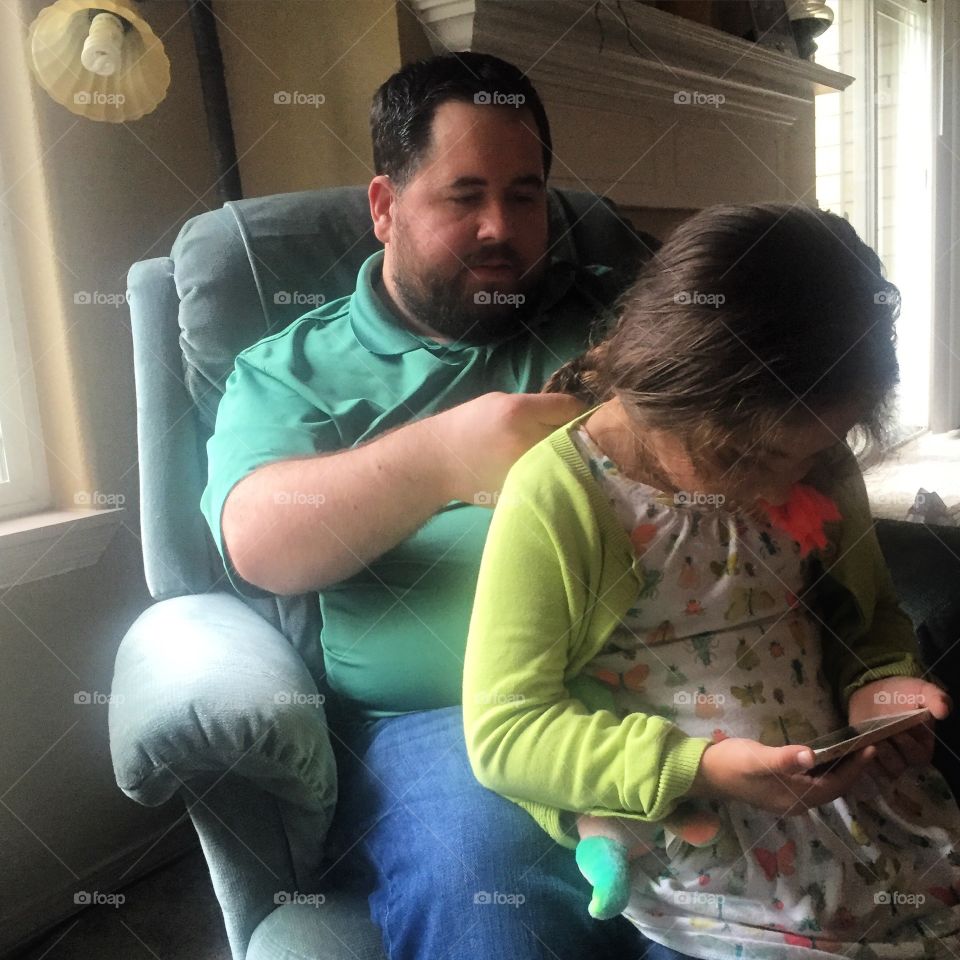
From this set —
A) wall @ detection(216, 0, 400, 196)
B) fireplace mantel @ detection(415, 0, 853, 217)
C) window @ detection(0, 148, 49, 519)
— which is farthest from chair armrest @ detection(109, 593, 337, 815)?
fireplace mantel @ detection(415, 0, 853, 217)

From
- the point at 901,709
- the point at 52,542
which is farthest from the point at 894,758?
the point at 52,542

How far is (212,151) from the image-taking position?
4.98ft

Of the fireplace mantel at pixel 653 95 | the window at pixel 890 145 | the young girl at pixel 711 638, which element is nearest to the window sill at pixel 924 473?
the window at pixel 890 145

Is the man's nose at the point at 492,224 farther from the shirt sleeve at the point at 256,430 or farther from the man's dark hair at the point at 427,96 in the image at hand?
the shirt sleeve at the point at 256,430

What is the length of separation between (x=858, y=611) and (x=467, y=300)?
536 millimetres

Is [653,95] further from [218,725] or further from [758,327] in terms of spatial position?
[218,725]

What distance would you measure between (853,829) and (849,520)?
0.88ft

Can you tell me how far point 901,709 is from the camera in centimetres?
77

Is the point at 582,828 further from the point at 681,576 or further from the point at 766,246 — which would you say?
the point at 766,246

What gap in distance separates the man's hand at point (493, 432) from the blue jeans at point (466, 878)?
265mm

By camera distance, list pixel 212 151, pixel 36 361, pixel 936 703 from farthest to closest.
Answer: pixel 212 151 < pixel 36 361 < pixel 936 703

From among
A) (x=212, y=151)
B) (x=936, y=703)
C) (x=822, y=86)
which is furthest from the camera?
(x=822, y=86)

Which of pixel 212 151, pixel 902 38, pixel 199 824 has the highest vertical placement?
pixel 902 38

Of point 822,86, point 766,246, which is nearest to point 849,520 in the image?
point 766,246
